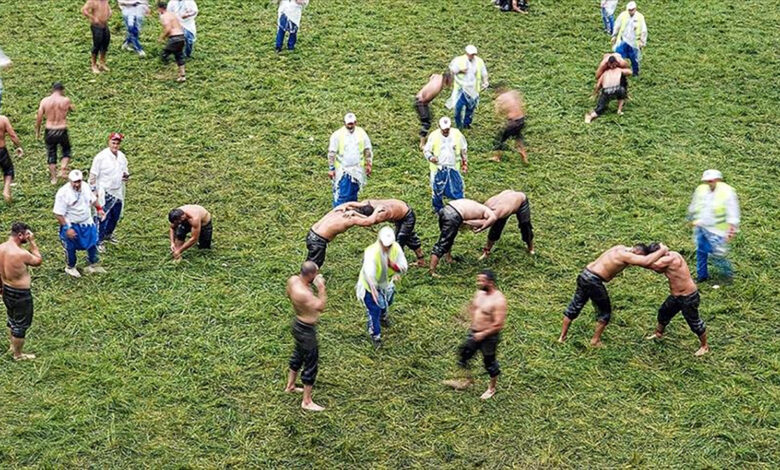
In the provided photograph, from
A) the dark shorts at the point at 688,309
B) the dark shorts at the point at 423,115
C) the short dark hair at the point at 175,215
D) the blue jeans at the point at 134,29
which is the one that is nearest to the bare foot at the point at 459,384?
the dark shorts at the point at 688,309

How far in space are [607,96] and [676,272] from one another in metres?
6.53

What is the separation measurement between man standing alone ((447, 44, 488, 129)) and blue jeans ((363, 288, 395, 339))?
565 centimetres

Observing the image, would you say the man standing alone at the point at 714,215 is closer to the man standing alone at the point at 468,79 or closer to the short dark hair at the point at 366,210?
the short dark hair at the point at 366,210

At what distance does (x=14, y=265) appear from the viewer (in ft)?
36.5

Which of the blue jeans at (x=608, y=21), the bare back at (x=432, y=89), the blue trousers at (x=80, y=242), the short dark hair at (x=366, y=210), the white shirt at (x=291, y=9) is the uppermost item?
the blue jeans at (x=608, y=21)

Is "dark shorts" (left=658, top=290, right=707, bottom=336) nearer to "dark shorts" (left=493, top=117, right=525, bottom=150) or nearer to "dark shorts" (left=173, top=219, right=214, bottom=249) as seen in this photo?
"dark shorts" (left=493, top=117, right=525, bottom=150)

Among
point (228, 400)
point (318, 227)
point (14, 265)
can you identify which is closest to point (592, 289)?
point (318, 227)

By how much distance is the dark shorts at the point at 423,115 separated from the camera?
16.7m

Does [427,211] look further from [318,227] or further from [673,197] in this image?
[673,197]

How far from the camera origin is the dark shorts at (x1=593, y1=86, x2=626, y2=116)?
1733cm

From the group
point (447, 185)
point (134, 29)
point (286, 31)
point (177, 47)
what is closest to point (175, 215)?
point (447, 185)

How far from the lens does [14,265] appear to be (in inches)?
438

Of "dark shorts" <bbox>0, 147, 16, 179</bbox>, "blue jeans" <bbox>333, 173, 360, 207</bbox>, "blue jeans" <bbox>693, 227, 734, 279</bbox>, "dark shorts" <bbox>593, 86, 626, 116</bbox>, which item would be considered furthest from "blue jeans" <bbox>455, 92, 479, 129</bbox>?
"dark shorts" <bbox>0, 147, 16, 179</bbox>

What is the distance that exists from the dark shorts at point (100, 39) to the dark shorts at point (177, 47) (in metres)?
1.09
